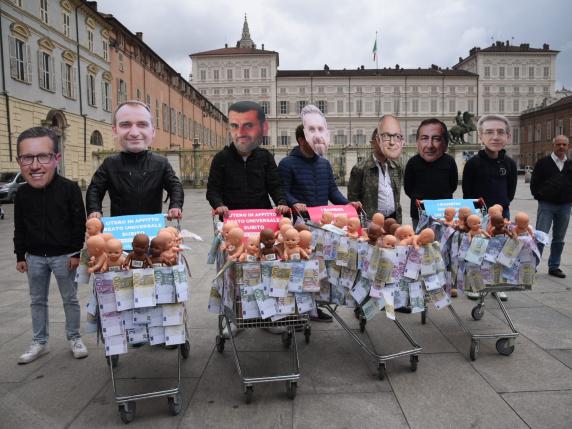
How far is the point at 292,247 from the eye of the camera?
326 cm

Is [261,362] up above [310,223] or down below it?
below

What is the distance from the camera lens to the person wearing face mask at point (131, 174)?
154 inches

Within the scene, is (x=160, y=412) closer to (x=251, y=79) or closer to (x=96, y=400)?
(x=96, y=400)

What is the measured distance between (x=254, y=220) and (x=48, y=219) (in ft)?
5.69

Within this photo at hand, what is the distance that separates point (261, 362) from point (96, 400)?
129 cm

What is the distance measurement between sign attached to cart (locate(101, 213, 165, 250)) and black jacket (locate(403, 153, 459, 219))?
2.93 meters

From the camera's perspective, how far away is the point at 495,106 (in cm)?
7800

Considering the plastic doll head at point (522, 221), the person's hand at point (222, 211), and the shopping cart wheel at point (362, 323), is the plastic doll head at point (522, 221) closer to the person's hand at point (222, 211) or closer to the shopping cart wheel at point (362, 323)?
the shopping cart wheel at point (362, 323)

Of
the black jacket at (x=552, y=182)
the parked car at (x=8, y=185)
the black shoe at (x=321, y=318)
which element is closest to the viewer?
the black shoe at (x=321, y=318)

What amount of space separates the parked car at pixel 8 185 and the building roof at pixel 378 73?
203 ft

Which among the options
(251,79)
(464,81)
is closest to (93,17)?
(251,79)

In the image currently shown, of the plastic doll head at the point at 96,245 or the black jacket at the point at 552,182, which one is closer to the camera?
the plastic doll head at the point at 96,245

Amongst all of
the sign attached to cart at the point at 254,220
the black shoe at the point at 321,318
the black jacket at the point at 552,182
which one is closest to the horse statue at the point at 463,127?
the black jacket at the point at 552,182

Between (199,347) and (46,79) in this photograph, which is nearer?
(199,347)
